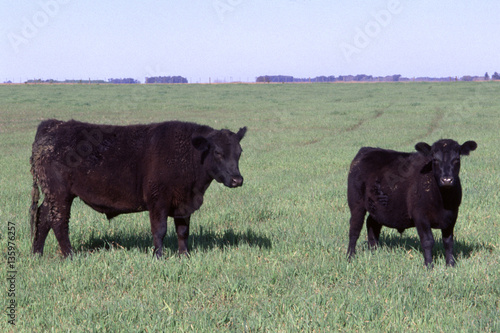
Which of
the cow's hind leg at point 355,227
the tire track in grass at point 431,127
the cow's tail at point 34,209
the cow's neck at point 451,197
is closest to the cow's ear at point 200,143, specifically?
the cow's hind leg at point 355,227

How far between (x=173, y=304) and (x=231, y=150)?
90.8 inches

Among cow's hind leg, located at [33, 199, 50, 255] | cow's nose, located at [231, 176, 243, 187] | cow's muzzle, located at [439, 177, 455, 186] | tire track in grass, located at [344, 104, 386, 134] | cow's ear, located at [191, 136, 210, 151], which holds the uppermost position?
cow's ear, located at [191, 136, 210, 151]

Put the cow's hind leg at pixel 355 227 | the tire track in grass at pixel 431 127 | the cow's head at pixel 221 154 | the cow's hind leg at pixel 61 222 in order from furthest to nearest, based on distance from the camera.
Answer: the tire track in grass at pixel 431 127
the cow's hind leg at pixel 61 222
the cow's hind leg at pixel 355 227
the cow's head at pixel 221 154

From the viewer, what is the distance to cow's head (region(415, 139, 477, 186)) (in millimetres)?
5746

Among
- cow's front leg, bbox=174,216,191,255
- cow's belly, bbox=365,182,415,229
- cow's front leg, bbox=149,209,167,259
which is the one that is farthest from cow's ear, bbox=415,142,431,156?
cow's front leg, bbox=149,209,167,259

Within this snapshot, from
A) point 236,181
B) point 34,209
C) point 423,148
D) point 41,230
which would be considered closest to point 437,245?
point 423,148

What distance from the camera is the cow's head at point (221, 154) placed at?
652 centimetres

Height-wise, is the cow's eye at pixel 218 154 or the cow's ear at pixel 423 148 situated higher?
the cow's ear at pixel 423 148

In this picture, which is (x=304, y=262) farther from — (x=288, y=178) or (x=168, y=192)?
(x=288, y=178)

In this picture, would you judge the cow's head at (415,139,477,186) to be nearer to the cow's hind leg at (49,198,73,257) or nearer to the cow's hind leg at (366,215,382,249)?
the cow's hind leg at (366,215,382,249)

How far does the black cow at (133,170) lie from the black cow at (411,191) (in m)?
1.79

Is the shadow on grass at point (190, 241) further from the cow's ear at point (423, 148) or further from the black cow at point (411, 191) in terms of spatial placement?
the cow's ear at point (423, 148)

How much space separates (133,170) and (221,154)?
4.01 feet

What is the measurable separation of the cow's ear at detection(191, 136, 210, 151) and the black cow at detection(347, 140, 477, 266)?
82.3 inches
